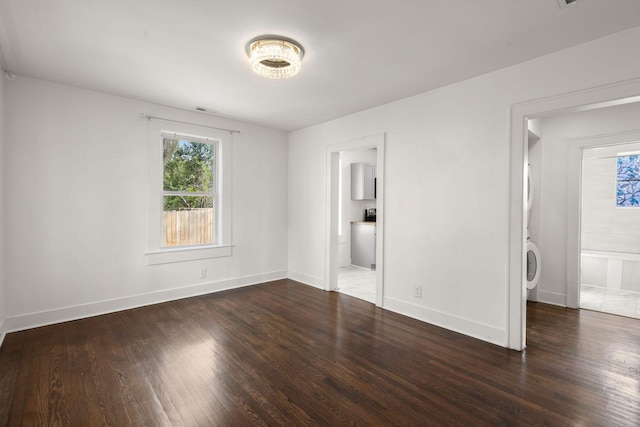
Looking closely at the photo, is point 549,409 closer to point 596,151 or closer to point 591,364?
point 591,364

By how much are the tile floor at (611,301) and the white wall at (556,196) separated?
453 mm

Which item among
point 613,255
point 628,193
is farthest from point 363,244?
point 628,193

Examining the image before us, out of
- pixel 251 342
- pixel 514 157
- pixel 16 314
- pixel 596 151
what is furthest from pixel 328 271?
pixel 596 151

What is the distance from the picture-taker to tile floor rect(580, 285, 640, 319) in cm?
386

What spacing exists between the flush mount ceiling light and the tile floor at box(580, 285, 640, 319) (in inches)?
185

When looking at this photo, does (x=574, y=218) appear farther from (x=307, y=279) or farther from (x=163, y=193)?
(x=163, y=193)

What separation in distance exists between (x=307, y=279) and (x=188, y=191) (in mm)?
2353

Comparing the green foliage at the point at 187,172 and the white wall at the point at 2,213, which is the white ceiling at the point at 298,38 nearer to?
the white wall at the point at 2,213

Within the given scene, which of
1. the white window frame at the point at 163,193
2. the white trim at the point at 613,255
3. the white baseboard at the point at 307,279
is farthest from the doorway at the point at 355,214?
the white trim at the point at 613,255

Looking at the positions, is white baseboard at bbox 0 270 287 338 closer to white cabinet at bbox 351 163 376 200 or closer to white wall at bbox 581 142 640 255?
white cabinet at bbox 351 163 376 200

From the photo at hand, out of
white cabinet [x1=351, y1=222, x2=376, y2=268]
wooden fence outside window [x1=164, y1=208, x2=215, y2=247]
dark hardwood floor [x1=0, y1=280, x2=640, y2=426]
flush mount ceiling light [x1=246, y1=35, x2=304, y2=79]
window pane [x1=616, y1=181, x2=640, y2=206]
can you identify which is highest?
flush mount ceiling light [x1=246, y1=35, x2=304, y2=79]

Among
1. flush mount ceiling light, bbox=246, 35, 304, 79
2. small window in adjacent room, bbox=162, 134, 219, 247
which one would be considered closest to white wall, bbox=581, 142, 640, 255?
flush mount ceiling light, bbox=246, 35, 304, 79

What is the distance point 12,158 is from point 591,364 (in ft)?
18.8

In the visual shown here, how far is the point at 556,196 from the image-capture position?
4.06 meters
